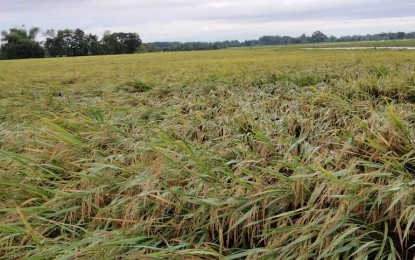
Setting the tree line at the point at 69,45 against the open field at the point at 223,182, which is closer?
the open field at the point at 223,182

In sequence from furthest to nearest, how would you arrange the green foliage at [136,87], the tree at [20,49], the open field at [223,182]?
the tree at [20,49] → the green foliage at [136,87] → the open field at [223,182]

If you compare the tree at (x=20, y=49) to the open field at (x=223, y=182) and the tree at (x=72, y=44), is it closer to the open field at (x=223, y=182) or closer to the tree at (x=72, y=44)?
the tree at (x=72, y=44)

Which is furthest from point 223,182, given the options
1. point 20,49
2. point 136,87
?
point 20,49

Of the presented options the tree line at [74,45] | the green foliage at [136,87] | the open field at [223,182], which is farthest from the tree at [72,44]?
the open field at [223,182]

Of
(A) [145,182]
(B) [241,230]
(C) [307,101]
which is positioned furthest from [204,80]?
(B) [241,230]

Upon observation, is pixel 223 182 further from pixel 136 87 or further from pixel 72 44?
pixel 72 44

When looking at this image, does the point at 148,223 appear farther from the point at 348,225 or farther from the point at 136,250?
the point at 348,225

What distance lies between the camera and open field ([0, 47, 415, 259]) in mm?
1745

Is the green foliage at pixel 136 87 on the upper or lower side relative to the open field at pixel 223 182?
upper

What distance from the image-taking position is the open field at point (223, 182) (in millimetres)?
1745

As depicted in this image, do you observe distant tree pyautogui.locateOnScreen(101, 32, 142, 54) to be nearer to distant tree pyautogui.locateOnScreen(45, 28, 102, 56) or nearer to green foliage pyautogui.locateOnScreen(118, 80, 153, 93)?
distant tree pyautogui.locateOnScreen(45, 28, 102, 56)

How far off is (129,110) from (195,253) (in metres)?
2.47

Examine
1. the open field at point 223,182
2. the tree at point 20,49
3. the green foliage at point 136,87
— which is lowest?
the open field at point 223,182

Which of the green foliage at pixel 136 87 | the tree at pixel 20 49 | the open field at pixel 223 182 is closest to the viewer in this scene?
the open field at pixel 223 182
